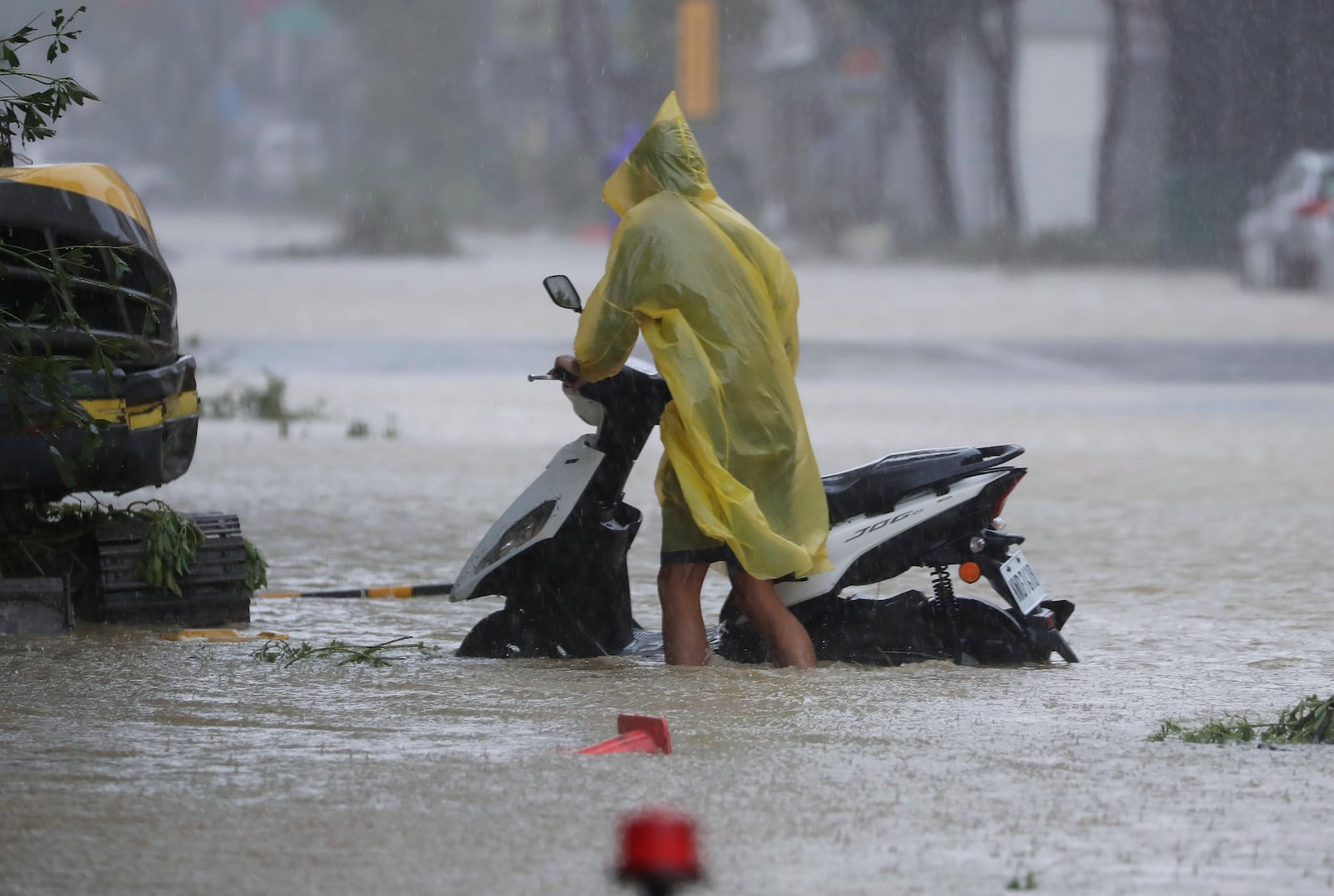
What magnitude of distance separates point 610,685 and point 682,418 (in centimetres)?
71

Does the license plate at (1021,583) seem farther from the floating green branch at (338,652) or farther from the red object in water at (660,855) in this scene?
the red object in water at (660,855)

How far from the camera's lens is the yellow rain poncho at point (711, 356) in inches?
206

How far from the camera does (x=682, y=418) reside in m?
5.24

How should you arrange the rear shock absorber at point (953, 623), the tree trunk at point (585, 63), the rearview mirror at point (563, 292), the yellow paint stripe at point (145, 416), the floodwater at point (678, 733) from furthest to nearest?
1. the tree trunk at point (585, 63)
2. the yellow paint stripe at point (145, 416)
3. the rear shock absorber at point (953, 623)
4. the rearview mirror at point (563, 292)
5. the floodwater at point (678, 733)

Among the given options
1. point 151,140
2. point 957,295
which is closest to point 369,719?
point 957,295

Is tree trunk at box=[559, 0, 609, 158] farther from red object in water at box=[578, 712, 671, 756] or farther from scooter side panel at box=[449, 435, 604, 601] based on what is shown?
red object in water at box=[578, 712, 671, 756]

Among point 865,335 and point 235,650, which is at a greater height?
point 865,335

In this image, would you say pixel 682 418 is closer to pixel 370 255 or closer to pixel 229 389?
pixel 229 389

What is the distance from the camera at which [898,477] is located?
547 cm

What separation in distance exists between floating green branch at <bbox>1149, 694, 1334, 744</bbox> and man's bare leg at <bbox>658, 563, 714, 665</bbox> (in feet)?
4.34

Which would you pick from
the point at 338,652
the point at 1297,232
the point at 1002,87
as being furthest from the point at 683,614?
the point at 1002,87

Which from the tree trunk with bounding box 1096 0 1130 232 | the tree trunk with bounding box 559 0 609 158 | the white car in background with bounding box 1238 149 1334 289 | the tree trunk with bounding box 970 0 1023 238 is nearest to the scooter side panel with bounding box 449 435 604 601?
the white car in background with bounding box 1238 149 1334 289

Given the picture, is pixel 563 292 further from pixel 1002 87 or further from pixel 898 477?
pixel 1002 87

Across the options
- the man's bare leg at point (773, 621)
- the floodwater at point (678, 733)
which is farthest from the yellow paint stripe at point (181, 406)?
the man's bare leg at point (773, 621)
